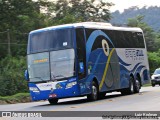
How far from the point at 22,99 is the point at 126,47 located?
24.4ft

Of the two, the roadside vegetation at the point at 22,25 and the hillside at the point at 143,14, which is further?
the hillside at the point at 143,14

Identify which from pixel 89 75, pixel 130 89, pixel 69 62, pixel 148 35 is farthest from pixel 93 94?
pixel 148 35

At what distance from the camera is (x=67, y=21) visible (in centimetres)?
6384

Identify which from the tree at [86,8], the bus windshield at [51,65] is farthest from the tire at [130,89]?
the tree at [86,8]

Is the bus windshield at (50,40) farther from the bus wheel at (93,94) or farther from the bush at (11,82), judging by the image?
the bush at (11,82)

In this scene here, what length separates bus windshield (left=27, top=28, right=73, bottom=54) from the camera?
20.9m

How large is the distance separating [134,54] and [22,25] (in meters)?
34.2

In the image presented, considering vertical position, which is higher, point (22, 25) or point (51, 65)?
point (22, 25)

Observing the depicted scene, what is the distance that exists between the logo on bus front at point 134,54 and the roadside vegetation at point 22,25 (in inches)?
285

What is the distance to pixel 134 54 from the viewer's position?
27.4 metres

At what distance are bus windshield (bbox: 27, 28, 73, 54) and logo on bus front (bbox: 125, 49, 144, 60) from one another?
615cm

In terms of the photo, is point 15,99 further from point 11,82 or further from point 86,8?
point 86,8

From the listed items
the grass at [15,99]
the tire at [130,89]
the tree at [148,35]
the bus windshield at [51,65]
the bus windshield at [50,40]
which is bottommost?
the grass at [15,99]

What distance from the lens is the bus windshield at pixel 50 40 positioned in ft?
68.6
